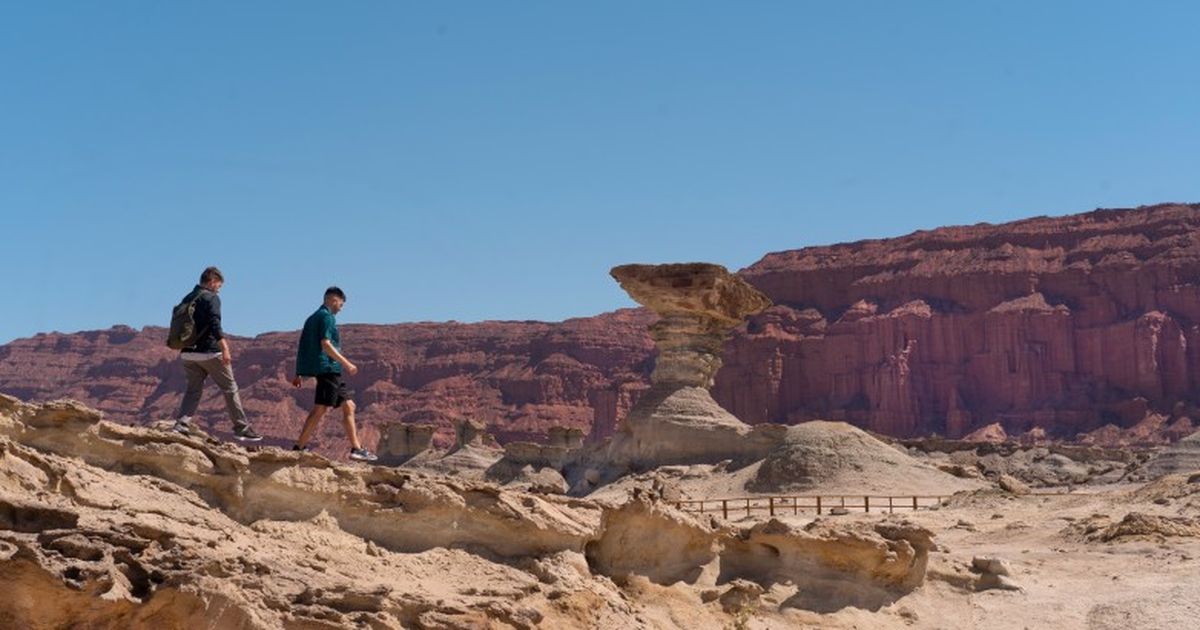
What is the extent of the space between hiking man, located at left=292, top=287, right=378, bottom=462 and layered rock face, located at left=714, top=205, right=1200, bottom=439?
88890 millimetres

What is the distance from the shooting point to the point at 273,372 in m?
130

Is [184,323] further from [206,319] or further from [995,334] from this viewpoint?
[995,334]

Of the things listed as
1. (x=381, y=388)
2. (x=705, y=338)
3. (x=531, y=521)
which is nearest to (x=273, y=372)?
(x=381, y=388)

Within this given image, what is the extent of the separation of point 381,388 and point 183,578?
121 meters

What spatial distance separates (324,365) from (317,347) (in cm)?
15

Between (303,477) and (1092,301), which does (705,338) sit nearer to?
(303,477)

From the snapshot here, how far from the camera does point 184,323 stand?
9.50 meters

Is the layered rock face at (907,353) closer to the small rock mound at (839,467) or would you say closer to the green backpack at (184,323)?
the small rock mound at (839,467)

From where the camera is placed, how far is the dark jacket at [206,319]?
31.3ft

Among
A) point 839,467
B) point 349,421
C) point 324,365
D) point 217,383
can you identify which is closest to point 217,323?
point 217,383

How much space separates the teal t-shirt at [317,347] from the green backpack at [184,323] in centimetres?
78

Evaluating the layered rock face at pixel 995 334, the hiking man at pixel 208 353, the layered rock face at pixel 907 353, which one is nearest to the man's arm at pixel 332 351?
the hiking man at pixel 208 353

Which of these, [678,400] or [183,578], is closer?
[183,578]

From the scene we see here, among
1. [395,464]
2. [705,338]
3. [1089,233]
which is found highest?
[1089,233]
